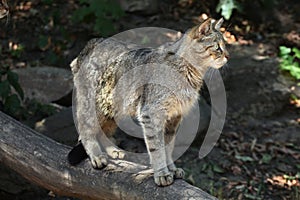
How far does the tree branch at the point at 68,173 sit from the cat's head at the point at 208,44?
0.81 m

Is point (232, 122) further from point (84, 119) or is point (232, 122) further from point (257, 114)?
point (84, 119)

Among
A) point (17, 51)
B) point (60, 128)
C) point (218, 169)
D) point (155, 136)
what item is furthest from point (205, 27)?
point (17, 51)

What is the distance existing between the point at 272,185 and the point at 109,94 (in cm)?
221

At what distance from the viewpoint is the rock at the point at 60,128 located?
212 inches

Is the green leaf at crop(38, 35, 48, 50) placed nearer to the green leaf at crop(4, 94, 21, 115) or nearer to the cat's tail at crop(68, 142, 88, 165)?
the green leaf at crop(4, 94, 21, 115)

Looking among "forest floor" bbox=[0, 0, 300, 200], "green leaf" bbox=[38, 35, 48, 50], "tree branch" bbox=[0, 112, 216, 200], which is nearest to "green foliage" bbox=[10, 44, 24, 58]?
"forest floor" bbox=[0, 0, 300, 200]

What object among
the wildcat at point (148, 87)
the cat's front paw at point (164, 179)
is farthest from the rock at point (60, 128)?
the cat's front paw at point (164, 179)

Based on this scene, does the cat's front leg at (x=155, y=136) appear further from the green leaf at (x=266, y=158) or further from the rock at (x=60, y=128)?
the green leaf at (x=266, y=158)

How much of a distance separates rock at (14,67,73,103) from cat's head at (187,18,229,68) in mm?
2829

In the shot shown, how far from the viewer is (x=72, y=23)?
7.92 metres

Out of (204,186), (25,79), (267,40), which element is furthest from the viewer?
(267,40)

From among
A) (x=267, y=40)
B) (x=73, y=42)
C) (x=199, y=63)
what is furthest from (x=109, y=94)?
(x=267, y=40)

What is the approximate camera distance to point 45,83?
258 inches

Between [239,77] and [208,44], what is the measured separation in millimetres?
3522
